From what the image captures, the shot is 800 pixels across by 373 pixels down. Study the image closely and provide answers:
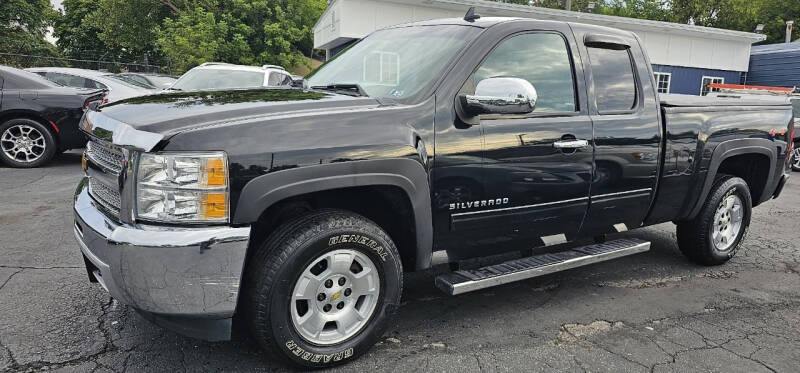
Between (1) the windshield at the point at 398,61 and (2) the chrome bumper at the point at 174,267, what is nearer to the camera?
(2) the chrome bumper at the point at 174,267

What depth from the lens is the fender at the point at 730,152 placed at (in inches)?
174

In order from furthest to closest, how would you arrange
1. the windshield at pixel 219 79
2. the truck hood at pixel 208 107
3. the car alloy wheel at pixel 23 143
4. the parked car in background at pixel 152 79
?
1. the parked car in background at pixel 152 79
2. the windshield at pixel 219 79
3. the car alloy wheel at pixel 23 143
4. the truck hood at pixel 208 107

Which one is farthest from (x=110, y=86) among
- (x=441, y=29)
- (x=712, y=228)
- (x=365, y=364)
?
(x=712, y=228)

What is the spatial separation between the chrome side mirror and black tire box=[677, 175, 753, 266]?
2447mm

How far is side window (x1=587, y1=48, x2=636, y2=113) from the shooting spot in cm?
381

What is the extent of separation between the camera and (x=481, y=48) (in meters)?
3.30

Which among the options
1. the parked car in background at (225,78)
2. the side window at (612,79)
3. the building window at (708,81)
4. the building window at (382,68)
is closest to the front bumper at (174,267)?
the building window at (382,68)

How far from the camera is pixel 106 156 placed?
2.78 meters

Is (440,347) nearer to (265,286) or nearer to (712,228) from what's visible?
(265,286)

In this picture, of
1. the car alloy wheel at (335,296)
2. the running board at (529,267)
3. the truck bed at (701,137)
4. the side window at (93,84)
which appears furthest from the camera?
the side window at (93,84)

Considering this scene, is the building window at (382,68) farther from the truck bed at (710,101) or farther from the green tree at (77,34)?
the green tree at (77,34)

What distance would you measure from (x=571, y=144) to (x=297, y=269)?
6.16ft

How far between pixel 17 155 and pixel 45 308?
614 cm

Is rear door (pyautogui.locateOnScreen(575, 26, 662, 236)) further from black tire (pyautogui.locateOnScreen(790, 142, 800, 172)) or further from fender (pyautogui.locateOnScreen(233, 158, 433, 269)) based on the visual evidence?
black tire (pyautogui.locateOnScreen(790, 142, 800, 172))
